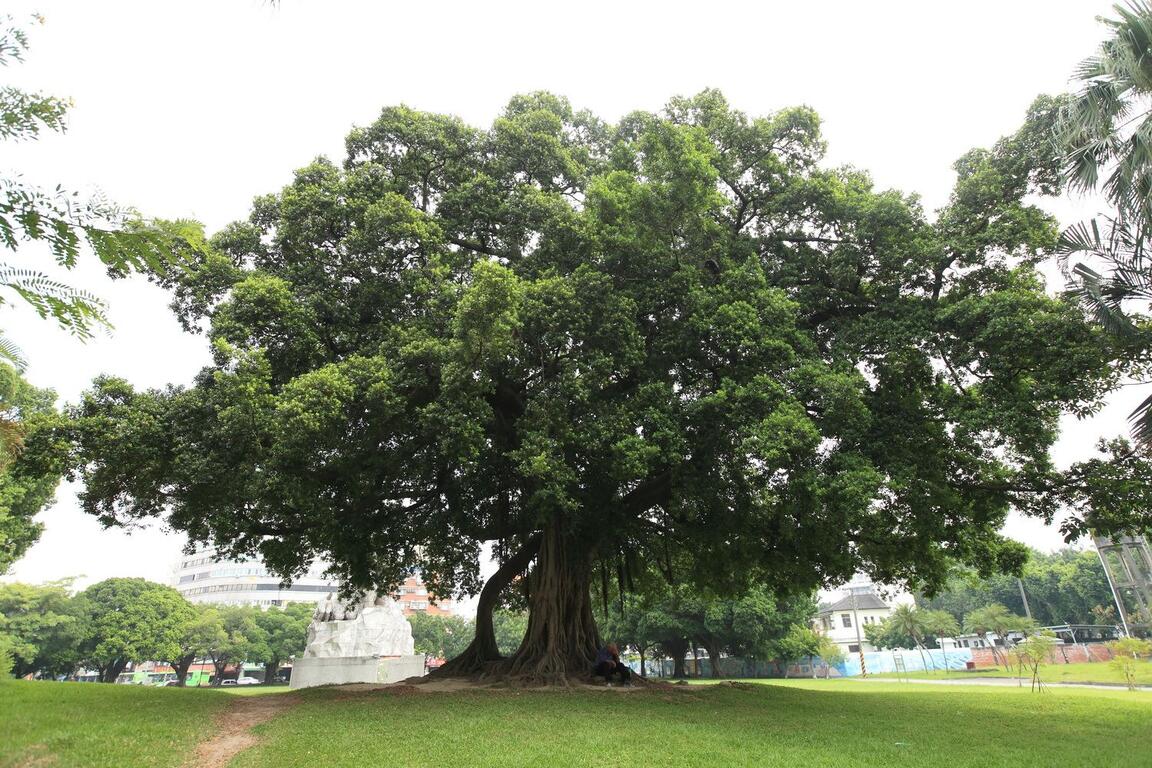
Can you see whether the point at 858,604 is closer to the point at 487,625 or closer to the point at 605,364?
the point at 487,625

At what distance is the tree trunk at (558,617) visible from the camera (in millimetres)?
14398

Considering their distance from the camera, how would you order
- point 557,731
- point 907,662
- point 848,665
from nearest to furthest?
point 557,731, point 848,665, point 907,662

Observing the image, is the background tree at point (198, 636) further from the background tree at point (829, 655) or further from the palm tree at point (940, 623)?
the palm tree at point (940, 623)

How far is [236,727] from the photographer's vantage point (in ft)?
31.4

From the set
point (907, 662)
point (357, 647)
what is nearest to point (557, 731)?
point (357, 647)

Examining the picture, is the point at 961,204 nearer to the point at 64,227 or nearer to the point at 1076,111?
the point at 1076,111

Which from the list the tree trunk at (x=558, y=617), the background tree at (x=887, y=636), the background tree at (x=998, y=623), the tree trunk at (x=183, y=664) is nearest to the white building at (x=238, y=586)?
the tree trunk at (x=183, y=664)

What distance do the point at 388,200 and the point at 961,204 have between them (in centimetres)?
1158

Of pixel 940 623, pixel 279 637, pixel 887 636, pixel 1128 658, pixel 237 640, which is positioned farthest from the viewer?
pixel 887 636

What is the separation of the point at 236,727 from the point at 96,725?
1.87 metres

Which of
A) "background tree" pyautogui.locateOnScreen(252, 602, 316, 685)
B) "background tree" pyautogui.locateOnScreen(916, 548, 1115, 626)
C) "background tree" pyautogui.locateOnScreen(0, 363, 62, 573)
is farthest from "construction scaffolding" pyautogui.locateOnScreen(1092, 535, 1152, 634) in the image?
"background tree" pyautogui.locateOnScreen(252, 602, 316, 685)

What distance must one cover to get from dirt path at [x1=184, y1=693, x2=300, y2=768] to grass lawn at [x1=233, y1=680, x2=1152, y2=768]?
0.26 meters

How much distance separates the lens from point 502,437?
1462cm

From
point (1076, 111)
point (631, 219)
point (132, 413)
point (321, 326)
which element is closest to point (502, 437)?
point (321, 326)
